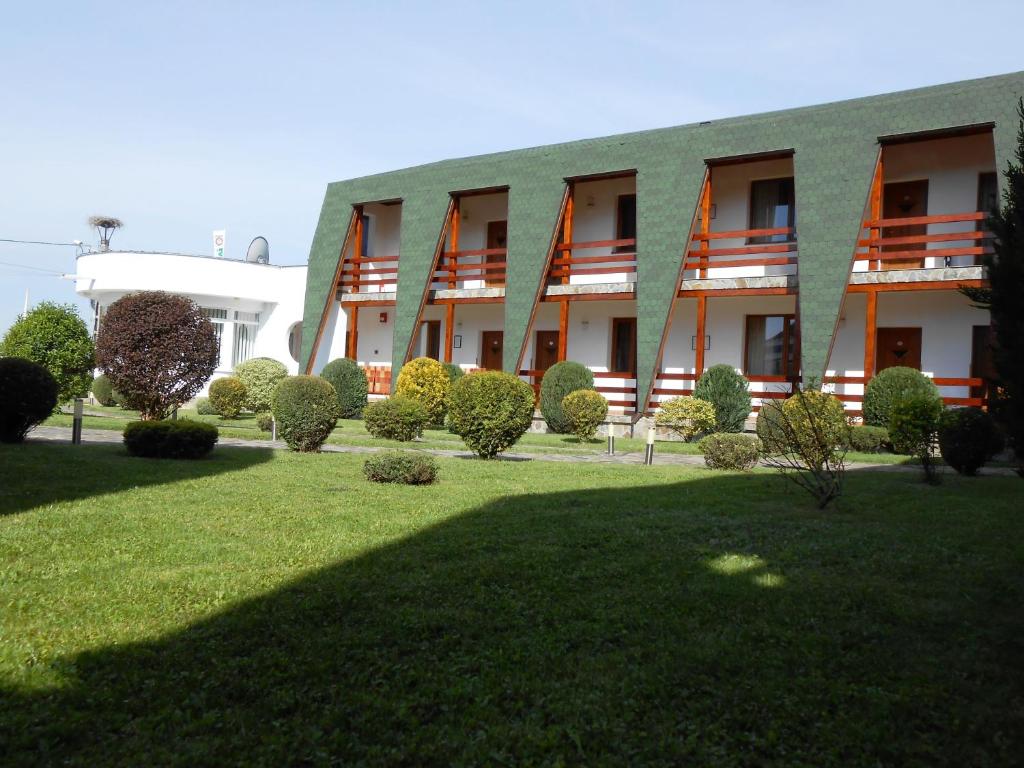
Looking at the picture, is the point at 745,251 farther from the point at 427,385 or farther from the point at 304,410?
the point at 304,410

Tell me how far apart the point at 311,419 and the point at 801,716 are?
11.4m

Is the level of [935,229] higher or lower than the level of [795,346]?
higher

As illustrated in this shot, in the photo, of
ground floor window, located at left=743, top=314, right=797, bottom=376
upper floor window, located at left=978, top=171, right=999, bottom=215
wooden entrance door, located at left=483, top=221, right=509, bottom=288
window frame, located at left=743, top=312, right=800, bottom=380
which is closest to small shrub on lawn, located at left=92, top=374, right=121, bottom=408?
wooden entrance door, located at left=483, top=221, right=509, bottom=288

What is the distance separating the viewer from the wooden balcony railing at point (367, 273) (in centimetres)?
2792

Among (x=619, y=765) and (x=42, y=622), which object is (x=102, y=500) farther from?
(x=619, y=765)

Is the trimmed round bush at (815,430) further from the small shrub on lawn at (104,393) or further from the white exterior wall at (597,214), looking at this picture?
the small shrub on lawn at (104,393)

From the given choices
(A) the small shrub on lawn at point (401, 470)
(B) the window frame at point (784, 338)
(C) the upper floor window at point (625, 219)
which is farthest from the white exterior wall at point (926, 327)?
(A) the small shrub on lawn at point (401, 470)

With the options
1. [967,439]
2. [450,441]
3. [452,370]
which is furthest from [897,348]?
[452,370]

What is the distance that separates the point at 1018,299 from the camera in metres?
5.70

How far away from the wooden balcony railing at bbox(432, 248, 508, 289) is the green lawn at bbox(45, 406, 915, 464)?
556 centimetres

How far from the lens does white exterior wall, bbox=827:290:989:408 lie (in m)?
20.0

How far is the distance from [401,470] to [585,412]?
9.96m

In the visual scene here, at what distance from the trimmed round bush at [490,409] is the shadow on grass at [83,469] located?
10.2 ft

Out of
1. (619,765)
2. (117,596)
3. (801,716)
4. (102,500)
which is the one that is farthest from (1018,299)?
(102,500)
